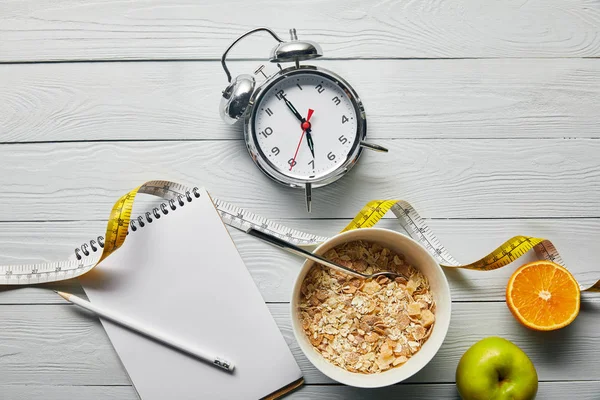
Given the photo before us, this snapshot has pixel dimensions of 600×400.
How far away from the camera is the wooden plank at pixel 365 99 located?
160 centimetres

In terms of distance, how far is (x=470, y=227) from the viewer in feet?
5.27

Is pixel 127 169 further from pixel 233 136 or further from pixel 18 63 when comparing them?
pixel 18 63

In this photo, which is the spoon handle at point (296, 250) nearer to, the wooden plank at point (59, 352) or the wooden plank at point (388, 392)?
the wooden plank at point (388, 392)

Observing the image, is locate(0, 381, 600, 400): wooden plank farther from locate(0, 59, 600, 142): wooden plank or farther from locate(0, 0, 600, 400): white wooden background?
locate(0, 59, 600, 142): wooden plank

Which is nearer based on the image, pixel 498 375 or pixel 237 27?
pixel 498 375

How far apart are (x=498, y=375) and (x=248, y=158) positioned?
Result: 0.88 meters

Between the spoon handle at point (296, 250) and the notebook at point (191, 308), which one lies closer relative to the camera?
the spoon handle at point (296, 250)

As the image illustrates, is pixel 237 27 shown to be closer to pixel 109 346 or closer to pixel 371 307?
pixel 371 307

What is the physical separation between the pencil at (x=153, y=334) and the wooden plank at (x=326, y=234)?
0.18 feet

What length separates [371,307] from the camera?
4.91 ft

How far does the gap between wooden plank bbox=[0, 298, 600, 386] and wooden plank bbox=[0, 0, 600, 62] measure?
735 mm

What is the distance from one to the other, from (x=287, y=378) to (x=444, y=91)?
0.93 m

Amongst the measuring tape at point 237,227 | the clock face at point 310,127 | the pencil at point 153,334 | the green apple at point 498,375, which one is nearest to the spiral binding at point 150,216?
the measuring tape at point 237,227

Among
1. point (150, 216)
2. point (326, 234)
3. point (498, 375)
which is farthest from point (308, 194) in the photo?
point (498, 375)
